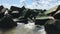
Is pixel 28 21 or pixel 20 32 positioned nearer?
pixel 20 32

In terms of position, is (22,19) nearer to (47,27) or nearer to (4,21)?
(4,21)

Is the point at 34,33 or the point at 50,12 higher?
the point at 50,12

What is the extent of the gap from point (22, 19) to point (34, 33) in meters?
6.78

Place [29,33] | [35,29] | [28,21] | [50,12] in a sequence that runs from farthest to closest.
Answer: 1. [28,21]
2. [35,29]
3. [29,33]
4. [50,12]

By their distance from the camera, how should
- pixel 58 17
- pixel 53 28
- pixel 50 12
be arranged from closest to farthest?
pixel 53 28
pixel 58 17
pixel 50 12

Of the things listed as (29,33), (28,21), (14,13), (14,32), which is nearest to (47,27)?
(29,33)

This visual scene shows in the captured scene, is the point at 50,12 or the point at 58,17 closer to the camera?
the point at 58,17

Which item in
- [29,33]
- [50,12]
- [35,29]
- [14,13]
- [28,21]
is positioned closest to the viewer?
[50,12]

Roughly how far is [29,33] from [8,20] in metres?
4.17

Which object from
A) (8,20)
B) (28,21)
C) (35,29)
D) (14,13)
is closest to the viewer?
(35,29)

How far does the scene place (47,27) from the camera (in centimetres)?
980

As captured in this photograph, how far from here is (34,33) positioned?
48.9ft

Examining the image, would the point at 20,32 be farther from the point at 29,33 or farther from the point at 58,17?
the point at 58,17

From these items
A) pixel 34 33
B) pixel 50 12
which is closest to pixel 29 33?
pixel 34 33
